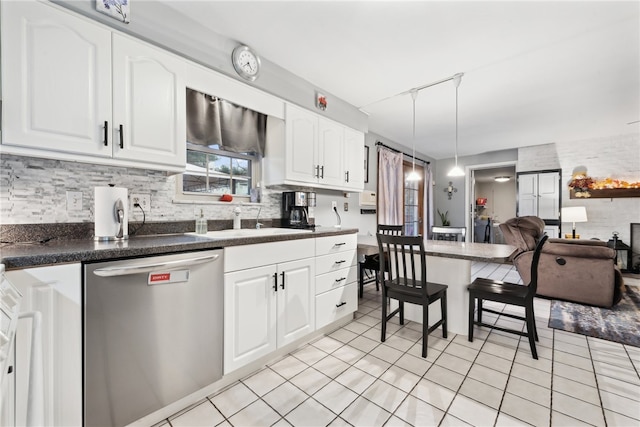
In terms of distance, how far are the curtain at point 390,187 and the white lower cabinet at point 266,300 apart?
100 inches

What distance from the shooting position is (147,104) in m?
1.68

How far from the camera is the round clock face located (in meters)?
2.14

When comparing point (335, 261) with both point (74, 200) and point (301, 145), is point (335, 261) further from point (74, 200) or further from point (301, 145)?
point (74, 200)

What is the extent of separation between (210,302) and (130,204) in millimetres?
894

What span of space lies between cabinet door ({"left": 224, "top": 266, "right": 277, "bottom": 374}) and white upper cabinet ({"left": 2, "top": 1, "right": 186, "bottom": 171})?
2.94ft

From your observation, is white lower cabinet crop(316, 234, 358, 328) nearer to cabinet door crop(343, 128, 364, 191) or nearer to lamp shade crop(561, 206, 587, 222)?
cabinet door crop(343, 128, 364, 191)

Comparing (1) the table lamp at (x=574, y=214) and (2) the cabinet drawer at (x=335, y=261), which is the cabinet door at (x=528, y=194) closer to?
(1) the table lamp at (x=574, y=214)

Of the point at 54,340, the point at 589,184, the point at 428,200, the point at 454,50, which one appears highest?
the point at 454,50

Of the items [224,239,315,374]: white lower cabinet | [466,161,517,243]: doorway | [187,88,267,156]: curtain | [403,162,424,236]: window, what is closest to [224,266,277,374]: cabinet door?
[224,239,315,374]: white lower cabinet

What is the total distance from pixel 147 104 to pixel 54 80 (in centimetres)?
41

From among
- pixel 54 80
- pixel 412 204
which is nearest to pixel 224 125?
pixel 54 80

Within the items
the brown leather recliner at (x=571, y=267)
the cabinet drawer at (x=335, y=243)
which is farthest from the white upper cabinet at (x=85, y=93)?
the brown leather recliner at (x=571, y=267)

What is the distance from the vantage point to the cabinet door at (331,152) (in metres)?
2.87

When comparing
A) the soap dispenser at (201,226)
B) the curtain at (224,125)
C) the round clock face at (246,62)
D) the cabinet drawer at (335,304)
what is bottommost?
the cabinet drawer at (335,304)
